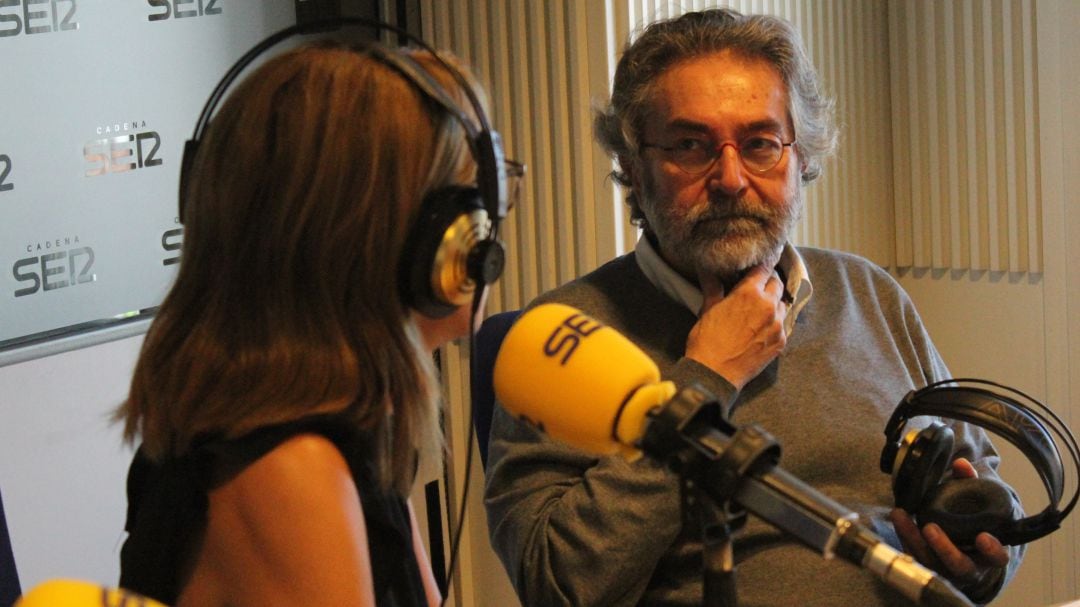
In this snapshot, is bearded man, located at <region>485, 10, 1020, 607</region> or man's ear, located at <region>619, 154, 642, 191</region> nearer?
bearded man, located at <region>485, 10, 1020, 607</region>

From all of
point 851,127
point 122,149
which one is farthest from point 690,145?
point 851,127

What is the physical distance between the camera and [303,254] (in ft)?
3.99

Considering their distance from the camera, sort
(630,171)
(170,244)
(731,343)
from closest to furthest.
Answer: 1. (731,343)
2. (630,171)
3. (170,244)

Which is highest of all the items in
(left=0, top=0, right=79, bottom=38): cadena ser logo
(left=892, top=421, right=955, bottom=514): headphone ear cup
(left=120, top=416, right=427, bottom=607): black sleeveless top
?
(left=0, top=0, right=79, bottom=38): cadena ser logo

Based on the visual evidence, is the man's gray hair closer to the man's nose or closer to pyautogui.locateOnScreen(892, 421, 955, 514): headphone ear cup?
the man's nose

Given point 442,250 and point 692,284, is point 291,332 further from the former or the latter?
point 692,284

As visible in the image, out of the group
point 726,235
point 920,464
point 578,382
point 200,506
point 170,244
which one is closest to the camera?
point 578,382

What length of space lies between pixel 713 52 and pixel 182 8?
117 cm

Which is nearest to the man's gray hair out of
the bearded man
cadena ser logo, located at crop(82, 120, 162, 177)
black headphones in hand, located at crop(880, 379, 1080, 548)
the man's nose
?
the bearded man

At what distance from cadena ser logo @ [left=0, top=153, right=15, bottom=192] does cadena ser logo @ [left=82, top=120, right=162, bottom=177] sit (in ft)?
0.49

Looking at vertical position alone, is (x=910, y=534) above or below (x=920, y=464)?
below

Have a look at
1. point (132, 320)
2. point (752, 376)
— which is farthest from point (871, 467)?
point (132, 320)

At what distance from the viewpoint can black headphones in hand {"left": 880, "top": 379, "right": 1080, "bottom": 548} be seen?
5.22 ft

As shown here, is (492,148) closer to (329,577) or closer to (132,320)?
(329,577)
